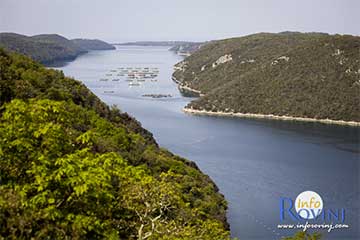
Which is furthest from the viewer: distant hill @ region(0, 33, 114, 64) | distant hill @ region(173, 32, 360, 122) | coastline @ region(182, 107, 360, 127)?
distant hill @ region(0, 33, 114, 64)

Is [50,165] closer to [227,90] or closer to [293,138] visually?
[293,138]

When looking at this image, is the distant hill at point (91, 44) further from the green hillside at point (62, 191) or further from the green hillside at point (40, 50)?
the green hillside at point (62, 191)

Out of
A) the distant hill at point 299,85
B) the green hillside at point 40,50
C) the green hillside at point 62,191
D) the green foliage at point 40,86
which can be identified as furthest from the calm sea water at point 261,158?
the green hillside at point 40,50

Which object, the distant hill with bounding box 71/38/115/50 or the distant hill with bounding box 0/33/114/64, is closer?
the distant hill with bounding box 0/33/114/64

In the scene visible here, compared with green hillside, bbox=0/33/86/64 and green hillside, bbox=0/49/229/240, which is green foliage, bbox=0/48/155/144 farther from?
green hillside, bbox=0/33/86/64

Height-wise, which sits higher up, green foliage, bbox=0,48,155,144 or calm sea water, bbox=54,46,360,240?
green foliage, bbox=0,48,155,144

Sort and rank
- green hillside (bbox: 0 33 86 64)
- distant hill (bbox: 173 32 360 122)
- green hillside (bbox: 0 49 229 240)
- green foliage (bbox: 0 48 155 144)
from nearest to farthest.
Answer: green hillside (bbox: 0 49 229 240) → green foliage (bbox: 0 48 155 144) → distant hill (bbox: 173 32 360 122) → green hillside (bbox: 0 33 86 64)

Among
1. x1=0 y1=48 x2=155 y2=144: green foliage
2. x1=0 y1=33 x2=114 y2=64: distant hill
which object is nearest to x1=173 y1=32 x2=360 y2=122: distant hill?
x1=0 y1=33 x2=114 y2=64: distant hill

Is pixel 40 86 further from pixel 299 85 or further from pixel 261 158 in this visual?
pixel 299 85

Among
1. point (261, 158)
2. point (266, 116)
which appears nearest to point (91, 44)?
point (266, 116)
